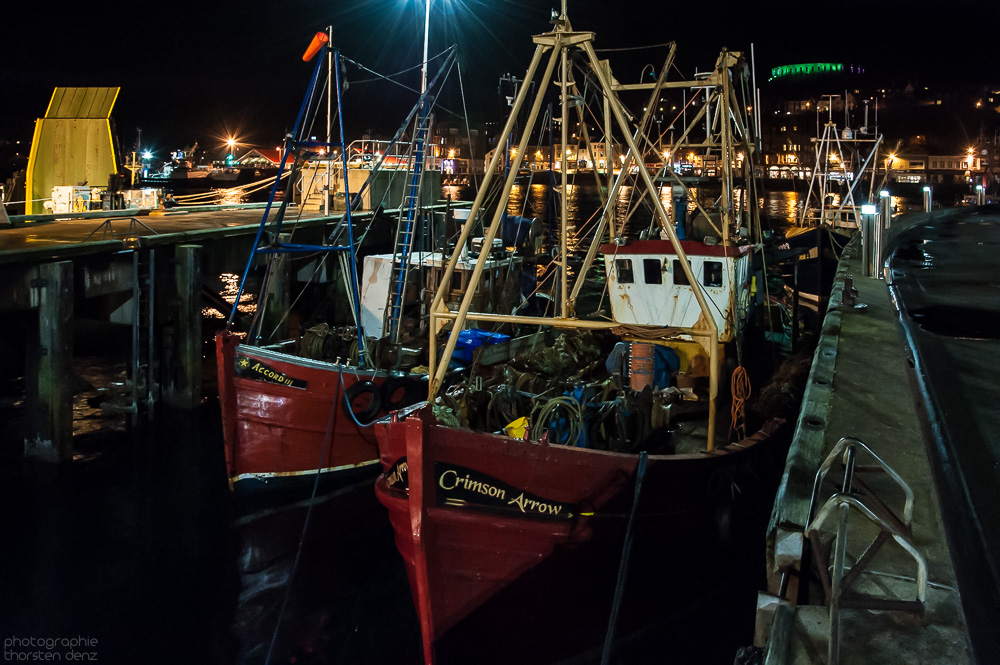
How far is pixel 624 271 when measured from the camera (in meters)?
11.9

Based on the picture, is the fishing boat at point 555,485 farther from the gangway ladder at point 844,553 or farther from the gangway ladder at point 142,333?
the gangway ladder at point 142,333

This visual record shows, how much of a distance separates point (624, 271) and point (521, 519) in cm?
542

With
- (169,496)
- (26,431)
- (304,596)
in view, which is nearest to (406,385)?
(304,596)

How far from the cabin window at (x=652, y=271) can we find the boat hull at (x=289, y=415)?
13.4 ft

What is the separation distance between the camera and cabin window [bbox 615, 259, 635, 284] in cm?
1184

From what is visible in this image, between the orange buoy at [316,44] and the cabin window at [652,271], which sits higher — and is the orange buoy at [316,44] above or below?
above

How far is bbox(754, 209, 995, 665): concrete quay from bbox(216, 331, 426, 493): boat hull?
7073 millimetres

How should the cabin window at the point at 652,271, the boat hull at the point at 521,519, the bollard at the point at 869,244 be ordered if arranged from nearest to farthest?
the boat hull at the point at 521,519 < the cabin window at the point at 652,271 < the bollard at the point at 869,244

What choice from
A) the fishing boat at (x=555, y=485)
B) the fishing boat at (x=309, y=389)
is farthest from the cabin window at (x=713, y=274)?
the fishing boat at (x=309, y=389)

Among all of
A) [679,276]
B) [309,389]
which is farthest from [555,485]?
[309,389]

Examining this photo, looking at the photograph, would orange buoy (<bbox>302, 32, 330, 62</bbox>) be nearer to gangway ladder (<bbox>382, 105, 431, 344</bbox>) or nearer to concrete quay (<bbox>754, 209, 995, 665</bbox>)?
gangway ladder (<bbox>382, 105, 431, 344</bbox>)

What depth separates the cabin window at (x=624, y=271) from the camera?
11836 mm

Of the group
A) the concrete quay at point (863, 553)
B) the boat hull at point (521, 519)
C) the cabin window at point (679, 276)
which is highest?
the cabin window at point (679, 276)

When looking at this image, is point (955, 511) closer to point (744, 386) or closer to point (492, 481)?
point (744, 386)
